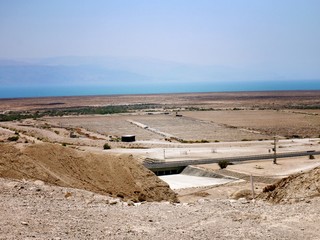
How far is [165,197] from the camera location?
65.4 ft

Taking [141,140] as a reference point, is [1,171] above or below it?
above

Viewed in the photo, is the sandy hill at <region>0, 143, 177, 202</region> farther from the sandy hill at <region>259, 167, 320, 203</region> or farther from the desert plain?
the sandy hill at <region>259, 167, 320, 203</region>

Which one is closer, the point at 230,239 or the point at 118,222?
the point at 230,239

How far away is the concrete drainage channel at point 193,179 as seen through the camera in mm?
33188

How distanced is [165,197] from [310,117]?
83633 millimetres

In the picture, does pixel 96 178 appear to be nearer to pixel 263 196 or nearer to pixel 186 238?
pixel 263 196

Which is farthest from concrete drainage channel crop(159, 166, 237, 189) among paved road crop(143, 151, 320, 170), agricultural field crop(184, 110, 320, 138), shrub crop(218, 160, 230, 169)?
agricultural field crop(184, 110, 320, 138)

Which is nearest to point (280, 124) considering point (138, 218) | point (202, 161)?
point (202, 161)

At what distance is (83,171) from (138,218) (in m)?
8.65

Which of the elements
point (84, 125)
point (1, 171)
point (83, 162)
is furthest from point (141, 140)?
point (1, 171)

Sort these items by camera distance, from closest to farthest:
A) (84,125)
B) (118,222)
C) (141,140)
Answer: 1. (118,222)
2. (141,140)
3. (84,125)

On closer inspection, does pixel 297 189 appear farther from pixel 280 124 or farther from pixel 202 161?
pixel 280 124

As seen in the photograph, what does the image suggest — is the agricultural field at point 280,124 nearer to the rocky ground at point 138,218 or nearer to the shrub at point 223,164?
the shrub at point 223,164

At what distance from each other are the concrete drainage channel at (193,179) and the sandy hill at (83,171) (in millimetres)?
11350
